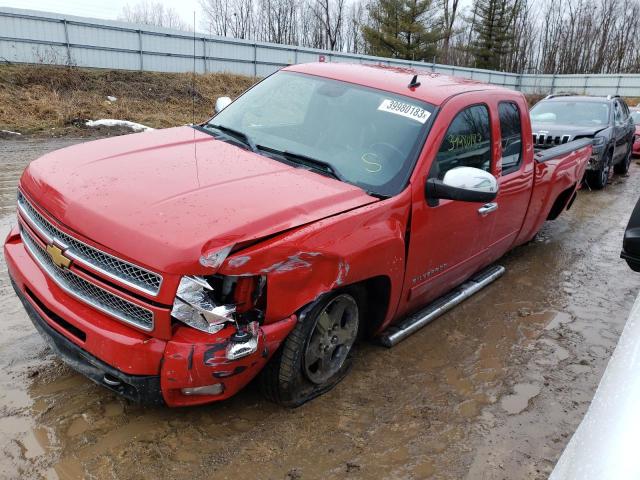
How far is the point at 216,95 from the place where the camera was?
21828mm

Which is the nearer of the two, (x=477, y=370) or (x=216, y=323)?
(x=216, y=323)

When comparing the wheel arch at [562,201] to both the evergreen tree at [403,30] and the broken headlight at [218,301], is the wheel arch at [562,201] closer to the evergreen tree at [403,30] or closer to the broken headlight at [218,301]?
the broken headlight at [218,301]

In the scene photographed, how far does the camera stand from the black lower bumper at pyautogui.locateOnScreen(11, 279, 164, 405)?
2355 millimetres

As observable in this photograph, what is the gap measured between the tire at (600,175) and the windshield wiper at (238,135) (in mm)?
8077

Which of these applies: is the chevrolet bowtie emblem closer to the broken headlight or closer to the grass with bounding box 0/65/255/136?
the broken headlight

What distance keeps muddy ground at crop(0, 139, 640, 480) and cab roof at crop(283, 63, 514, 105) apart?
1.76m

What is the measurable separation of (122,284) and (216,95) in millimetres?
20755

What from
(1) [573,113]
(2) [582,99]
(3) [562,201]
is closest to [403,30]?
(2) [582,99]

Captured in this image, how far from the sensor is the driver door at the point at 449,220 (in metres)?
3.30

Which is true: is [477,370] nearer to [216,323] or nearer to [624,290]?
[216,323]

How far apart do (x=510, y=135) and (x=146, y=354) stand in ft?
11.3

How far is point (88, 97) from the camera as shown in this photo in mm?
16625

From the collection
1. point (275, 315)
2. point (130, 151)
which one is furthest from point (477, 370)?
point (130, 151)

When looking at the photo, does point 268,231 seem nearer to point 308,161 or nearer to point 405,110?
point 308,161
